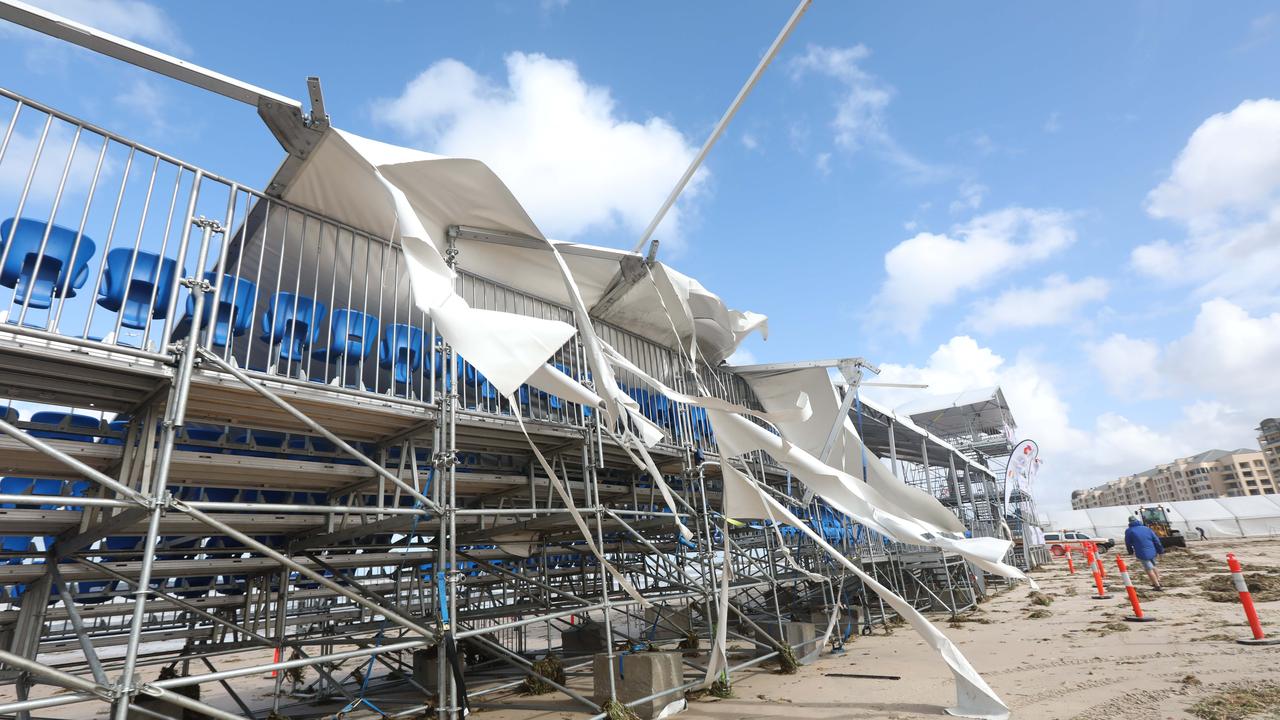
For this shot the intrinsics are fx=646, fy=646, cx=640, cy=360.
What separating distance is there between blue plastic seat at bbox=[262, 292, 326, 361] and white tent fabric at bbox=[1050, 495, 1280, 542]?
41.2m

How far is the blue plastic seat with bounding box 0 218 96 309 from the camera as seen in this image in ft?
13.1

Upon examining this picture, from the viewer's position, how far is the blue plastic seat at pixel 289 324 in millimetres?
5199

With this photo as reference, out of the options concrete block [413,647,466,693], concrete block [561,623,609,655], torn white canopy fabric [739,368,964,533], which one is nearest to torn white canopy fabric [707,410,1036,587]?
torn white canopy fabric [739,368,964,533]

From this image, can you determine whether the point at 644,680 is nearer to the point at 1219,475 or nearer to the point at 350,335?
the point at 350,335

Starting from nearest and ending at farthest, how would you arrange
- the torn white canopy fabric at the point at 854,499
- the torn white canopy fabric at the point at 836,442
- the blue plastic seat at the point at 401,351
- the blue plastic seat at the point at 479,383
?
the torn white canopy fabric at the point at 854,499, the blue plastic seat at the point at 401,351, the torn white canopy fabric at the point at 836,442, the blue plastic seat at the point at 479,383

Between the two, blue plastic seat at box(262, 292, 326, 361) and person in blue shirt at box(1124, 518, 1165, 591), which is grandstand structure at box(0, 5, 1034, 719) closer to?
blue plastic seat at box(262, 292, 326, 361)

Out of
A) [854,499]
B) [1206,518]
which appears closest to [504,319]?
[854,499]

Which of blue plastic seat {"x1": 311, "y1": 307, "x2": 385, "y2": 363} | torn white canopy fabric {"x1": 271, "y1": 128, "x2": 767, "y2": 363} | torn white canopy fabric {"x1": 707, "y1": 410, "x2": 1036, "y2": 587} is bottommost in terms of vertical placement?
torn white canopy fabric {"x1": 707, "y1": 410, "x2": 1036, "y2": 587}

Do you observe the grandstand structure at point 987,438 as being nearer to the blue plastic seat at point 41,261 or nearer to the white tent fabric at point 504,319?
the white tent fabric at point 504,319

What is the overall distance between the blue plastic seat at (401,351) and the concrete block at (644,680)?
3.49 metres

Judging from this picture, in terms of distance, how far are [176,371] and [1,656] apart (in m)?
1.76

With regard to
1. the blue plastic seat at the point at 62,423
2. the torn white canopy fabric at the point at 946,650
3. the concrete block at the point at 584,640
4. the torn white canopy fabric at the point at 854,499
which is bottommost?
the concrete block at the point at 584,640

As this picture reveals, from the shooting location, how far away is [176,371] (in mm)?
4125

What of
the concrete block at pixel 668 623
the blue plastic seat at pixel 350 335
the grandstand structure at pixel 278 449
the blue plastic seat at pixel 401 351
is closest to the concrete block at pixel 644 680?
the grandstand structure at pixel 278 449
